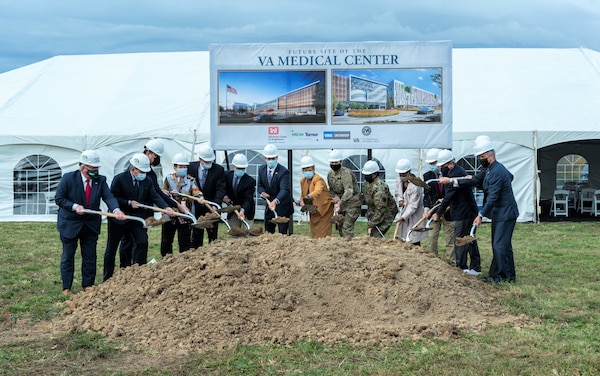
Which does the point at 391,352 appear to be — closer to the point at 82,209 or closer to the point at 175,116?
the point at 82,209

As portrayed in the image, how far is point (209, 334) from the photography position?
19.7 feet

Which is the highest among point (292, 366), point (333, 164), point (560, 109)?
point (560, 109)

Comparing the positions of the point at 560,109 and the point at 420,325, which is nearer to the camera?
the point at 420,325

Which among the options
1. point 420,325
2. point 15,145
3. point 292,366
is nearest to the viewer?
point 292,366

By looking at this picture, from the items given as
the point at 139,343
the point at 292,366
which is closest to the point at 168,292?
the point at 139,343

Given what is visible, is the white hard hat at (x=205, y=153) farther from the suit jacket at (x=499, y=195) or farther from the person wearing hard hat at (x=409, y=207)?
the suit jacket at (x=499, y=195)

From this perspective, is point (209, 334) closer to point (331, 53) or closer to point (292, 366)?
point (292, 366)

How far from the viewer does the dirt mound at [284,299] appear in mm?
6090

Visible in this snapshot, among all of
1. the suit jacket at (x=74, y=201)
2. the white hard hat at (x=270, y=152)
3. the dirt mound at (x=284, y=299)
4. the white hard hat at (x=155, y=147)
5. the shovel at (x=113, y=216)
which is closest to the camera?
the dirt mound at (x=284, y=299)

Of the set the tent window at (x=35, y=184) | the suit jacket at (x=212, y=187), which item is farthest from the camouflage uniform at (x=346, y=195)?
the tent window at (x=35, y=184)

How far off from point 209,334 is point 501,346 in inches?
95.6

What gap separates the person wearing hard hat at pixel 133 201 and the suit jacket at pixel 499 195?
3.82m

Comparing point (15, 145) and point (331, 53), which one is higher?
point (331, 53)

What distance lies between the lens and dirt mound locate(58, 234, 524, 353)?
20.0ft
